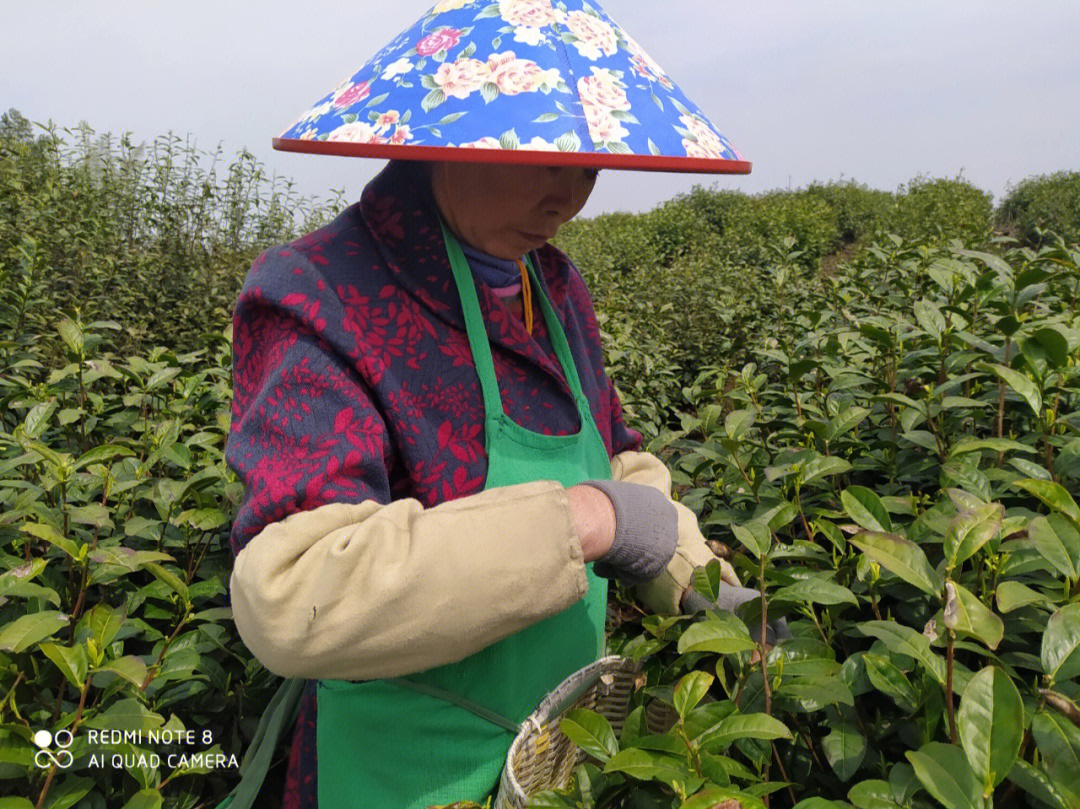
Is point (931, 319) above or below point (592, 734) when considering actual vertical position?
above

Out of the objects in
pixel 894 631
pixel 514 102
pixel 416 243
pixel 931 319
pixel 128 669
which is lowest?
pixel 128 669

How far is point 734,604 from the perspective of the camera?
1.24m

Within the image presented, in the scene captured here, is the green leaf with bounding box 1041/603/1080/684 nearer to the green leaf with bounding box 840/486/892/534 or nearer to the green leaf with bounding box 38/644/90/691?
the green leaf with bounding box 840/486/892/534

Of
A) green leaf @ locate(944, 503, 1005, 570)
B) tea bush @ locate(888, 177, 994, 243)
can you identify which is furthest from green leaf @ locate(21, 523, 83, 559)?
tea bush @ locate(888, 177, 994, 243)

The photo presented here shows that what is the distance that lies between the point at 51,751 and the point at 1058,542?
131 cm

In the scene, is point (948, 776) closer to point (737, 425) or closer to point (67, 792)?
point (737, 425)

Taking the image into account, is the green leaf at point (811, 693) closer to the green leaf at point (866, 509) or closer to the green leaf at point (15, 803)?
the green leaf at point (866, 509)

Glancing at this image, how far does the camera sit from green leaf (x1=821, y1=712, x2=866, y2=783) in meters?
0.86

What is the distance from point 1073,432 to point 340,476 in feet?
→ 4.08

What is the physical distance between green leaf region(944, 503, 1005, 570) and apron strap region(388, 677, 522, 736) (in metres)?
0.64

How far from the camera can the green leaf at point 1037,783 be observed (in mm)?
670

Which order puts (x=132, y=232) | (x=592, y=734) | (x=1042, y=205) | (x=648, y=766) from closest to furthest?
(x=648, y=766) → (x=592, y=734) → (x=132, y=232) → (x=1042, y=205)

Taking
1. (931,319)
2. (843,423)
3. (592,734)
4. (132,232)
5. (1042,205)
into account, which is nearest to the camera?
(592,734)

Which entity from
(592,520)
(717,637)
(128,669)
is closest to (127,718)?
(128,669)
